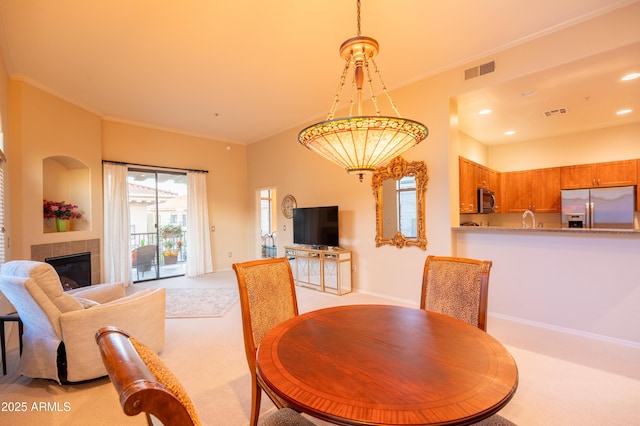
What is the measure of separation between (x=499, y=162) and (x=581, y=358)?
5026mm

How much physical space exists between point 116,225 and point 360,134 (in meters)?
5.56

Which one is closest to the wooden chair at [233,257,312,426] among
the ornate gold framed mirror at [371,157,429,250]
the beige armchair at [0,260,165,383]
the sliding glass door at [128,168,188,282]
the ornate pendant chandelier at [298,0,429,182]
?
the ornate pendant chandelier at [298,0,429,182]

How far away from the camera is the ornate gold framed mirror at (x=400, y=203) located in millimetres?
4191

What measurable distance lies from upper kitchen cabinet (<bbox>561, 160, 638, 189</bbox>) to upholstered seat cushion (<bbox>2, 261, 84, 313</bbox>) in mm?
7612

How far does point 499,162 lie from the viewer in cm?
673

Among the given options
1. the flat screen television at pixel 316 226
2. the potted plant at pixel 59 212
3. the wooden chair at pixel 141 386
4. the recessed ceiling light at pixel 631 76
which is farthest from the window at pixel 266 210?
the wooden chair at pixel 141 386

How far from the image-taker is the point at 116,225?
5473mm

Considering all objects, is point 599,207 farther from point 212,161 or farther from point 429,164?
point 212,161

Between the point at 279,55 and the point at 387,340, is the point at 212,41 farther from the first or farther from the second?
the point at 387,340

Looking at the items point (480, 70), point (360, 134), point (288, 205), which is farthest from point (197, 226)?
point (480, 70)

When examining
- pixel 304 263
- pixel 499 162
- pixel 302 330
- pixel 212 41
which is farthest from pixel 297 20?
pixel 499 162

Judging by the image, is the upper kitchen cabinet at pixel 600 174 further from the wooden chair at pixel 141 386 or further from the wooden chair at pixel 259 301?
the wooden chair at pixel 141 386

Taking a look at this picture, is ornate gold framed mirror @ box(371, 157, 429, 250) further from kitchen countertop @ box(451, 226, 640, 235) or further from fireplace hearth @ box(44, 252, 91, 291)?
fireplace hearth @ box(44, 252, 91, 291)

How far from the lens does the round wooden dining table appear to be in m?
0.97
